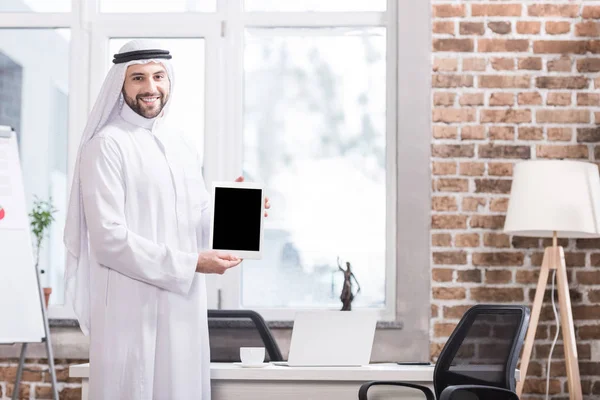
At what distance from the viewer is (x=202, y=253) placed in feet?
8.66

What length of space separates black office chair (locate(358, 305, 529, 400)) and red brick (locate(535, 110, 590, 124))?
176 cm

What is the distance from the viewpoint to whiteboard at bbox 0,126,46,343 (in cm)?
396

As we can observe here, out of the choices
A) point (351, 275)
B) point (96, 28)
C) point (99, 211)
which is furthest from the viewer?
point (96, 28)

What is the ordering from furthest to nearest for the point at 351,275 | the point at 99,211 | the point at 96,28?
the point at 96,28
the point at 351,275
the point at 99,211

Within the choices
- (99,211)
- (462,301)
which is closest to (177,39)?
(462,301)

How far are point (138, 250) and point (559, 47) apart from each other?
2.91 metres

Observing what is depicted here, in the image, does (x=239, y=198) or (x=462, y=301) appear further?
(x=462, y=301)

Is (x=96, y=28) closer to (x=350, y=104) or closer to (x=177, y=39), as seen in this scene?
(x=177, y=39)

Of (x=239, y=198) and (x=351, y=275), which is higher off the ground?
(x=239, y=198)

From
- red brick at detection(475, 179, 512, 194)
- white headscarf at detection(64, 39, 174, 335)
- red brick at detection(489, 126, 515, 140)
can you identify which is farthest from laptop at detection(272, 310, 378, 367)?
red brick at detection(489, 126, 515, 140)

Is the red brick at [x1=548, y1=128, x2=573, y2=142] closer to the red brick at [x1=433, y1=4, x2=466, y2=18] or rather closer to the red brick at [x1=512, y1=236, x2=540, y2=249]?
the red brick at [x1=512, y1=236, x2=540, y2=249]

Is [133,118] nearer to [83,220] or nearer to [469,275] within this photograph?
[83,220]

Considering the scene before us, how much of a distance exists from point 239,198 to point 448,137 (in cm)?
217

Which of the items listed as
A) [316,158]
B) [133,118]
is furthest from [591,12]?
[133,118]
